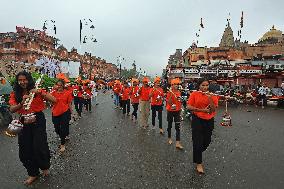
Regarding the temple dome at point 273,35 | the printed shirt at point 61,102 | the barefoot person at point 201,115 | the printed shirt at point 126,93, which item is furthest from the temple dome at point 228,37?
the barefoot person at point 201,115

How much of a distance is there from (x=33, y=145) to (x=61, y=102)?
2724 millimetres

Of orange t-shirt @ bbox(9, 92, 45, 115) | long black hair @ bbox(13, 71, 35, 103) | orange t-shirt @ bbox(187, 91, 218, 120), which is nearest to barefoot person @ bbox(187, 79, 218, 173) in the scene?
orange t-shirt @ bbox(187, 91, 218, 120)

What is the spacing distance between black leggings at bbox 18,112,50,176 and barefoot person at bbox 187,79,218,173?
9.24 ft

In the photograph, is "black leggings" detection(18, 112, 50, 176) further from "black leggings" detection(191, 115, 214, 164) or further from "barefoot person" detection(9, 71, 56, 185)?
"black leggings" detection(191, 115, 214, 164)

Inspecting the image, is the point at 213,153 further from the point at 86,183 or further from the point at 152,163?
the point at 86,183

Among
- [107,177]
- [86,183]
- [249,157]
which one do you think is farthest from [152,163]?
[249,157]

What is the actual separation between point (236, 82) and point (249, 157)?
24.2 m

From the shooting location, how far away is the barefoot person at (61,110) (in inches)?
314

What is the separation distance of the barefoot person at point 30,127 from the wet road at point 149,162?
38cm

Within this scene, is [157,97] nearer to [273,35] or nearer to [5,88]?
[5,88]

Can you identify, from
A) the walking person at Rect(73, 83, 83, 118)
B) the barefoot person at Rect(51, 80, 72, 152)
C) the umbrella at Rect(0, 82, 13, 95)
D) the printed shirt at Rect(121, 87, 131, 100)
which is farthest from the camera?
the printed shirt at Rect(121, 87, 131, 100)

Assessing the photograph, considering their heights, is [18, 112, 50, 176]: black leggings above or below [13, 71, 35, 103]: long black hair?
below

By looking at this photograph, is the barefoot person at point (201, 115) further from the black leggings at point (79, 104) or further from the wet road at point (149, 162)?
the black leggings at point (79, 104)

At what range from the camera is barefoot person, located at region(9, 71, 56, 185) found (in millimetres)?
5316
